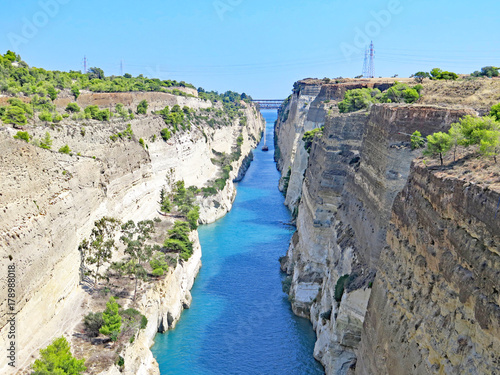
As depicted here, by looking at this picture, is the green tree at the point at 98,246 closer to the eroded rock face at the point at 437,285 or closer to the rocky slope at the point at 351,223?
the rocky slope at the point at 351,223

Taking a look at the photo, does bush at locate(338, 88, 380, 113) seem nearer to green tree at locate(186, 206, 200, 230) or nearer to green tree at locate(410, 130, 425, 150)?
green tree at locate(186, 206, 200, 230)

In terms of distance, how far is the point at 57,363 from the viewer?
15.5m

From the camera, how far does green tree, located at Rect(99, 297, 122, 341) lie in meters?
19.2

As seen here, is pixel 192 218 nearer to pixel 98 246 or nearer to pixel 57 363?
pixel 98 246

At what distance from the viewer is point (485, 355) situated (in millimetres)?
8766

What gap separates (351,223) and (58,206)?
13.4 metres

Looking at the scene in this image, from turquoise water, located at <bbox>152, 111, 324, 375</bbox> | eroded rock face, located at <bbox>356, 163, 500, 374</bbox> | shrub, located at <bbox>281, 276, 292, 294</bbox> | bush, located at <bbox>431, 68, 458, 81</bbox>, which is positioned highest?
bush, located at <bbox>431, 68, 458, 81</bbox>

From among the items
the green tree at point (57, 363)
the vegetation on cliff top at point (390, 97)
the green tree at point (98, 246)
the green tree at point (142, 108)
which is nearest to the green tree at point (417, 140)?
the vegetation on cliff top at point (390, 97)

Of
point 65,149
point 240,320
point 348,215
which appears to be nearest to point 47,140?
point 65,149

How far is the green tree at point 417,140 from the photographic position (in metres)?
17.0

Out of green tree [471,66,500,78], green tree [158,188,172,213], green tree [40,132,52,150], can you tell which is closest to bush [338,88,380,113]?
green tree [471,66,500,78]

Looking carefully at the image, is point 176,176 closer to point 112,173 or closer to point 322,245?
point 112,173

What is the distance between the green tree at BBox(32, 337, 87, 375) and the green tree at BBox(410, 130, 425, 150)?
1373cm

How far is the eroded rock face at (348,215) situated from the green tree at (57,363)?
958 cm
